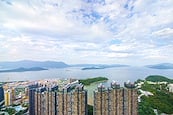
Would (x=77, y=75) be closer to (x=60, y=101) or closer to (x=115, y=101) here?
(x=60, y=101)

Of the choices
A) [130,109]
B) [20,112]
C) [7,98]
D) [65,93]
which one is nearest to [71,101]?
[65,93]

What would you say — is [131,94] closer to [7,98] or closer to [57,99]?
[57,99]

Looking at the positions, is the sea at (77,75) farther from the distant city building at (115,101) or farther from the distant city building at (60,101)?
the distant city building at (60,101)

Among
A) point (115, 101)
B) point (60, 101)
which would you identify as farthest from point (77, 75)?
point (115, 101)

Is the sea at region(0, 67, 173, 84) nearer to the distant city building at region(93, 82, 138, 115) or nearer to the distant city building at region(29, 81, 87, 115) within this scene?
the distant city building at region(93, 82, 138, 115)

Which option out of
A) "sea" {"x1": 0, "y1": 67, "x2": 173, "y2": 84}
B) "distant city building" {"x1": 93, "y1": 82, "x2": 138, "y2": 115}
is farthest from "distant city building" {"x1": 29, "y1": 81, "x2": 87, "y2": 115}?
"sea" {"x1": 0, "y1": 67, "x2": 173, "y2": 84}

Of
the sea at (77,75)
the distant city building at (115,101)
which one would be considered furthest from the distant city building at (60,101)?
the sea at (77,75)

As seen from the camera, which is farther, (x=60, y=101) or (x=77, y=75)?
(x=77, y=75)
